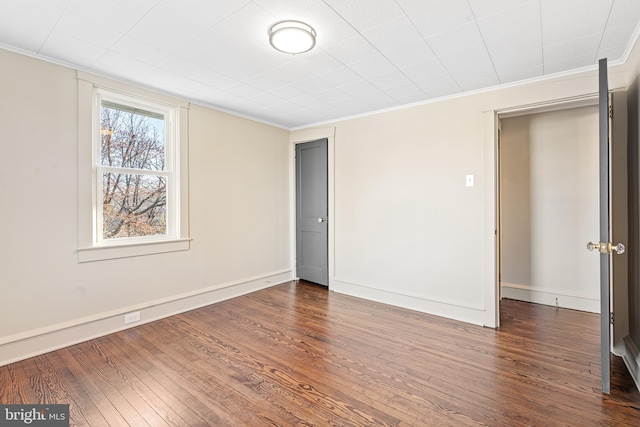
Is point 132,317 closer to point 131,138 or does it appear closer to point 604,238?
point 131,138

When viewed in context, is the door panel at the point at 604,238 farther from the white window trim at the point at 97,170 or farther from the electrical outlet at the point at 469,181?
the white window trim at the point at 97,170

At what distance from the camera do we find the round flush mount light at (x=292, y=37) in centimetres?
202

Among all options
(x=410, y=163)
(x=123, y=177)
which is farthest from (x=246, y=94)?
(x=410, y=163)

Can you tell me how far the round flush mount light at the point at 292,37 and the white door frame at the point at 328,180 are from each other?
2174 millimetres

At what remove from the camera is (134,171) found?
10.4 feet

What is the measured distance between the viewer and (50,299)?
8.48 ft

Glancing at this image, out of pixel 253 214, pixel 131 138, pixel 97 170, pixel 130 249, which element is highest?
pixel 131 138

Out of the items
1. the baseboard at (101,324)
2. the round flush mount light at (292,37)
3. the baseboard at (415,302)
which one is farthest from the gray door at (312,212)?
the round flush mount light at (292,37)

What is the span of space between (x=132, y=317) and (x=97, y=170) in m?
1.46

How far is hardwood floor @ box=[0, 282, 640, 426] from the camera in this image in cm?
182

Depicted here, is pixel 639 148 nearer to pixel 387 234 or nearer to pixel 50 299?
pixel 387 234

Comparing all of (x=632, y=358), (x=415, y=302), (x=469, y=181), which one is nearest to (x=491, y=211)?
(x=469, y=181)

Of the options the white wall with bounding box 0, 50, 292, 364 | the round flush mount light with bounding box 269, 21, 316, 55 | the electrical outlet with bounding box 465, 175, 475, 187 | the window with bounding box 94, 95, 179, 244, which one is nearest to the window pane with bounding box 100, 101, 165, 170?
the window with bounding box 94, 95, 179, 244

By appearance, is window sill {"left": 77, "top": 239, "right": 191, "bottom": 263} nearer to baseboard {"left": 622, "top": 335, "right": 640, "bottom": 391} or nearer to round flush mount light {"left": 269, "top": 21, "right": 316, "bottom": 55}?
round flush mount light {"left": 269, "top": 21, "right": 316, "bottom": 55}
